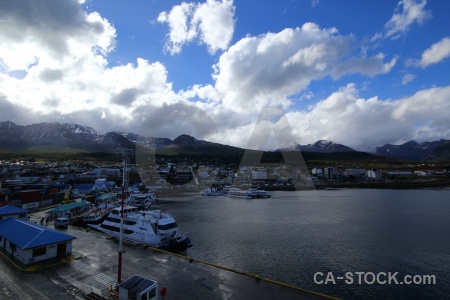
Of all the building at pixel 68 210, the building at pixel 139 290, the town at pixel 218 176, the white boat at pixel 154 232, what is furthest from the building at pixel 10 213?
the town at pixel 218 176

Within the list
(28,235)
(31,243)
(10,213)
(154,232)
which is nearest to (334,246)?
(154,232)

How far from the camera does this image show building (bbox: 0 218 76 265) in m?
11.1

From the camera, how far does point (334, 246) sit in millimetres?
19391

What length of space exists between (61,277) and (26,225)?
174 inches

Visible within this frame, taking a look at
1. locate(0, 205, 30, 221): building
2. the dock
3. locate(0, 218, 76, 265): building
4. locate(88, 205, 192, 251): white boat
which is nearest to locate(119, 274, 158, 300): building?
the dock

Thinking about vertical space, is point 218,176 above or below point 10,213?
below

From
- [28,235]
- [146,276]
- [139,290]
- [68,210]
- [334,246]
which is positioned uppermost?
[28,235]

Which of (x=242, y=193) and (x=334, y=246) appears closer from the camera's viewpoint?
(x=334, y=246)

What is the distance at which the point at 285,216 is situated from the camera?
105 ft

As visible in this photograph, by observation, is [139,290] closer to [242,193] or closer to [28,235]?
[28,235]

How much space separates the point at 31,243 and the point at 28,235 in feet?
3.19

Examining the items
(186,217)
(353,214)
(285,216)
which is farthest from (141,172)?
(353,214)

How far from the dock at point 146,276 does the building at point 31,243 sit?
1.66 ft

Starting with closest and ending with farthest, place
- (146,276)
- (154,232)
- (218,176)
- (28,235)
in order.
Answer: (146,276) < (28,235) < (154,232) < (218,176)
